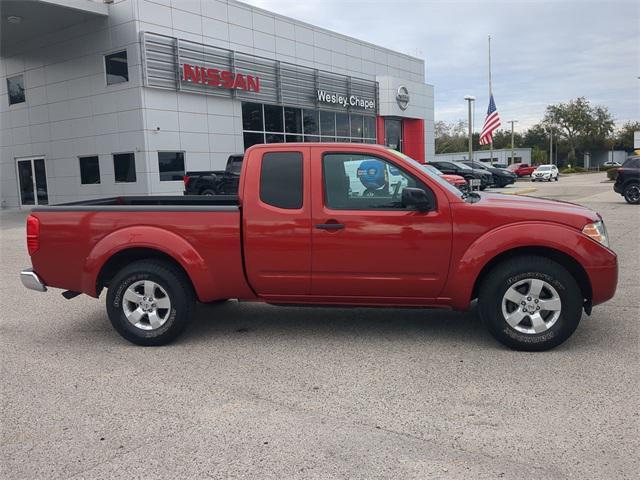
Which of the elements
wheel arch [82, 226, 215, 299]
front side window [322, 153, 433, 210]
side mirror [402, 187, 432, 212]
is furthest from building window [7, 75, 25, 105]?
side mirror [402, 187, 432, 212]

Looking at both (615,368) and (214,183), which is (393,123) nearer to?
(214,183)

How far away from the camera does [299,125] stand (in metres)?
29.2

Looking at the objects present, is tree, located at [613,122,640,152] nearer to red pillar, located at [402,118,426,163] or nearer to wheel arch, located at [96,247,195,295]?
red pillar, located at [402,118,426,163]

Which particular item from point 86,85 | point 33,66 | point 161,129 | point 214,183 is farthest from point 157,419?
point 33,66

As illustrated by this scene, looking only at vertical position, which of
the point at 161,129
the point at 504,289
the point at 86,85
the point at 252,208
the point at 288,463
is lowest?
the point at 288,463

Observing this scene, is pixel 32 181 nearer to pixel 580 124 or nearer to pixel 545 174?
pixel 545 174

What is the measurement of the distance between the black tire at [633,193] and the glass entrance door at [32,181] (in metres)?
24.3

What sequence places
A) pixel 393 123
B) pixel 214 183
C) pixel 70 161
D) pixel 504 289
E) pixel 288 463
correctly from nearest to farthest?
pixel 288 463 → pixel 504 289 → pixel 214 183 → pixel 70 161 → pixel 393 123

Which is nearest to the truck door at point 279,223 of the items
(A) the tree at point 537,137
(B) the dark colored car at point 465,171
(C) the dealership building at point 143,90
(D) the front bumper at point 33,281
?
(D) the front bumper at point 33,281

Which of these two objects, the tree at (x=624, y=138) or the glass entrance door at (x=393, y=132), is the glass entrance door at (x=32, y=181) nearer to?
the glass entrance door at (x=393, y=132)

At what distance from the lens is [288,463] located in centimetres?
314

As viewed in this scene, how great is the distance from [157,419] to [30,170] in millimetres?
26588

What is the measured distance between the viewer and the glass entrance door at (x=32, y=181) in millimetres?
26000

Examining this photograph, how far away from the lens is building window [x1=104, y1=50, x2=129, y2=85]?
2183cm
